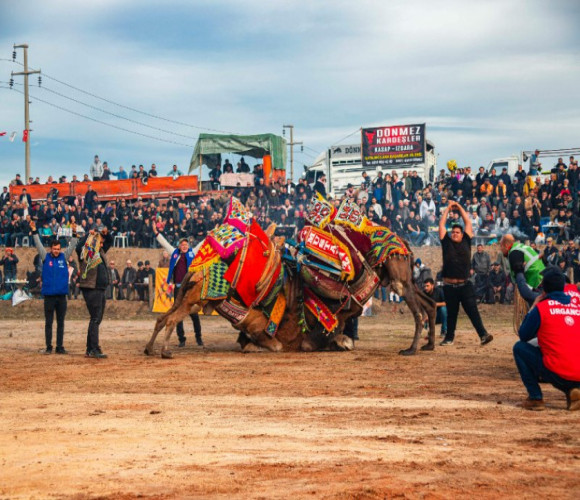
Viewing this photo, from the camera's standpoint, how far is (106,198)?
40.0 metres

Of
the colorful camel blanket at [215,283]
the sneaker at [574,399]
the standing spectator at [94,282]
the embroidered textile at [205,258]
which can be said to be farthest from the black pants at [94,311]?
the sneaker at [574,399]

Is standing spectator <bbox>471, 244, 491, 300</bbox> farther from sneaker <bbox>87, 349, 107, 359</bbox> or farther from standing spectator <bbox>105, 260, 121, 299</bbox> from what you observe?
sneaker <bbox>87, 349, 107, 359</bbox>

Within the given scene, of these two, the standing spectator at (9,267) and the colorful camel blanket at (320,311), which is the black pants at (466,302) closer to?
the colorful camel blanket at (320,311)

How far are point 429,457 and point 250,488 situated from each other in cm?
150

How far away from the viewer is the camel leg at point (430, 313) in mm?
14484

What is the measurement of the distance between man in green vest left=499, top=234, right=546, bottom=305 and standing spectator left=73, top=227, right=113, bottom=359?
6.59 meters

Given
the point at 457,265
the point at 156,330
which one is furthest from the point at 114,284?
the point at 457,265

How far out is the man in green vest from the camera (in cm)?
1099

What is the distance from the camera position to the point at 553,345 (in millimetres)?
8352

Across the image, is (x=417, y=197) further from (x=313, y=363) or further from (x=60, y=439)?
(x=60, y=439)

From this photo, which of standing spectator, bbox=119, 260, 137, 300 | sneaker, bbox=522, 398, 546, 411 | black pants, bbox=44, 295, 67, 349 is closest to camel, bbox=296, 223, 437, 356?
black pants, bbox=44, 295, 67, 349

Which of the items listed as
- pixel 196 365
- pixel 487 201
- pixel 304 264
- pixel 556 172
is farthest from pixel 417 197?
pixel 196 365

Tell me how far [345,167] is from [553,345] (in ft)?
122

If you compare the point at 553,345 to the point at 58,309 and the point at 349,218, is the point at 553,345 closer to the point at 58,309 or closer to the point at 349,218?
the point at 349,218
